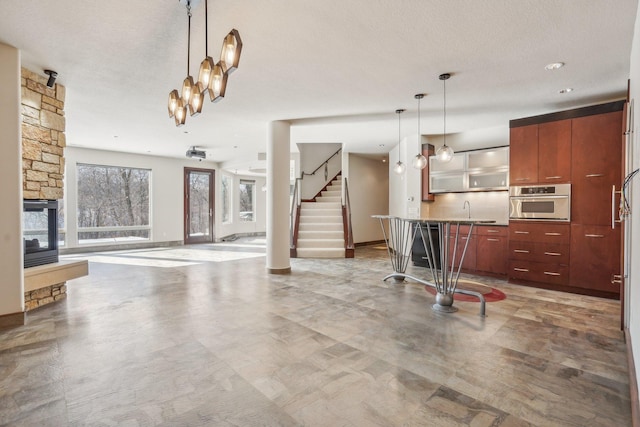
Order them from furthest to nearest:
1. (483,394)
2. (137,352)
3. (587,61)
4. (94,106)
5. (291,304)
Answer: (94,106) < (291,304) < (587,61) < (137,352) < (483,394)

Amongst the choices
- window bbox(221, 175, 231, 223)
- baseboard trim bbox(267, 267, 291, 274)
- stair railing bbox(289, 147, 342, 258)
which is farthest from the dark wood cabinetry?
window bbox(221, 175, 231, 223)

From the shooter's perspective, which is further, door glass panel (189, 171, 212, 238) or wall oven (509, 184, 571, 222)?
door glass panel (189, 171, 212, 238)

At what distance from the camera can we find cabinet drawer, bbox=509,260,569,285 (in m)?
4.62

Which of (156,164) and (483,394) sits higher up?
(156,164)

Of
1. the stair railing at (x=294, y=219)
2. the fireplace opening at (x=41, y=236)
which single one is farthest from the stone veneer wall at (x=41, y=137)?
the stair railing at (x=294, y=219)

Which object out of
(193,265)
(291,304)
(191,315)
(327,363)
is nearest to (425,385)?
(327,363)

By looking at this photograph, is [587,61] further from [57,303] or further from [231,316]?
[57,303]

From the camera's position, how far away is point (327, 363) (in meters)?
2.45

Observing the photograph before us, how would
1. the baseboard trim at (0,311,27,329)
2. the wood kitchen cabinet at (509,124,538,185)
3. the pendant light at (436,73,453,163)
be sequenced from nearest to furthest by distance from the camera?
the baseboard trim at (0,311,27,329)
the pendant light at (436,73,453,163)
the wood kitchen cabinet at (509,124,538,185)

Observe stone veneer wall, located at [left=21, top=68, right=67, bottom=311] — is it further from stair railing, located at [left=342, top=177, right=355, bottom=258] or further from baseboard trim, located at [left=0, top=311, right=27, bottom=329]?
stair railing, located at [left=342, top=177, right=355, bottom=258]

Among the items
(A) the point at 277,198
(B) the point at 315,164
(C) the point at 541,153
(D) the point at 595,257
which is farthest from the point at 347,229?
(D) the point at 595,257

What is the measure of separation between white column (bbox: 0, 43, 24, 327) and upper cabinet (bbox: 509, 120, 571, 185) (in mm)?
6604

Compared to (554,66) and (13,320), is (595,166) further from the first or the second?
(13,320)

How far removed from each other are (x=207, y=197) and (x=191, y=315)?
329 inches
